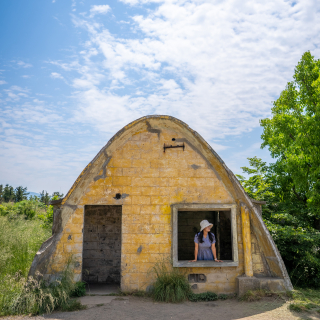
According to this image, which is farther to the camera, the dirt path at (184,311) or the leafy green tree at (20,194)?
the leafy green tree at (20,194)

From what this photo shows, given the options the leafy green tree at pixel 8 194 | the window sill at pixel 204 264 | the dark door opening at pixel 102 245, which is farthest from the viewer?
the leafy green tree at pixel 8 194

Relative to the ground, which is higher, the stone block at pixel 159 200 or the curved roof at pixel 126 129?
the curved roof at pixel 126 129

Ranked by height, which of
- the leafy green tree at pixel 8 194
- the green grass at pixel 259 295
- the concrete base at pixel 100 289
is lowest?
the concrete base at pixel 100 289

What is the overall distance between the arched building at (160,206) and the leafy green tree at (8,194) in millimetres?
30930

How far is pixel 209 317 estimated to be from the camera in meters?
5.06

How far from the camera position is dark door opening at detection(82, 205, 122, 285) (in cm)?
845

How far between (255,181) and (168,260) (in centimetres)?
622

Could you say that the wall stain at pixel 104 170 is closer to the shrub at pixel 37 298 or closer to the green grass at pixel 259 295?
the shrub at pixel 37 298

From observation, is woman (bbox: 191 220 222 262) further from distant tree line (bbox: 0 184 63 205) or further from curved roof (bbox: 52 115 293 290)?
distant tree line (bbox: 0 184 63 205)

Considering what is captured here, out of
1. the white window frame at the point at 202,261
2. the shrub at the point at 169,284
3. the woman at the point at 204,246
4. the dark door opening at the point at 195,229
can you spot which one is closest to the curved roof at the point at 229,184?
the white window frame at the point at 202,261

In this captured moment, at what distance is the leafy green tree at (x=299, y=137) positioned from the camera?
373 inches

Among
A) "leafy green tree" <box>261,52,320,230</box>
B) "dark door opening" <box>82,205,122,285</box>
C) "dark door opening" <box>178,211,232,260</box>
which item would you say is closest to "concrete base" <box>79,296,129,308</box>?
"dark door opening" <box>82,205,122,285</box>

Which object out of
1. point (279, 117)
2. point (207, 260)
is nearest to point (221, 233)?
point (207, 260)

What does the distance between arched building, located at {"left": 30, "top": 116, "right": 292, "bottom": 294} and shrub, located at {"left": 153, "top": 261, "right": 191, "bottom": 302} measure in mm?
177
